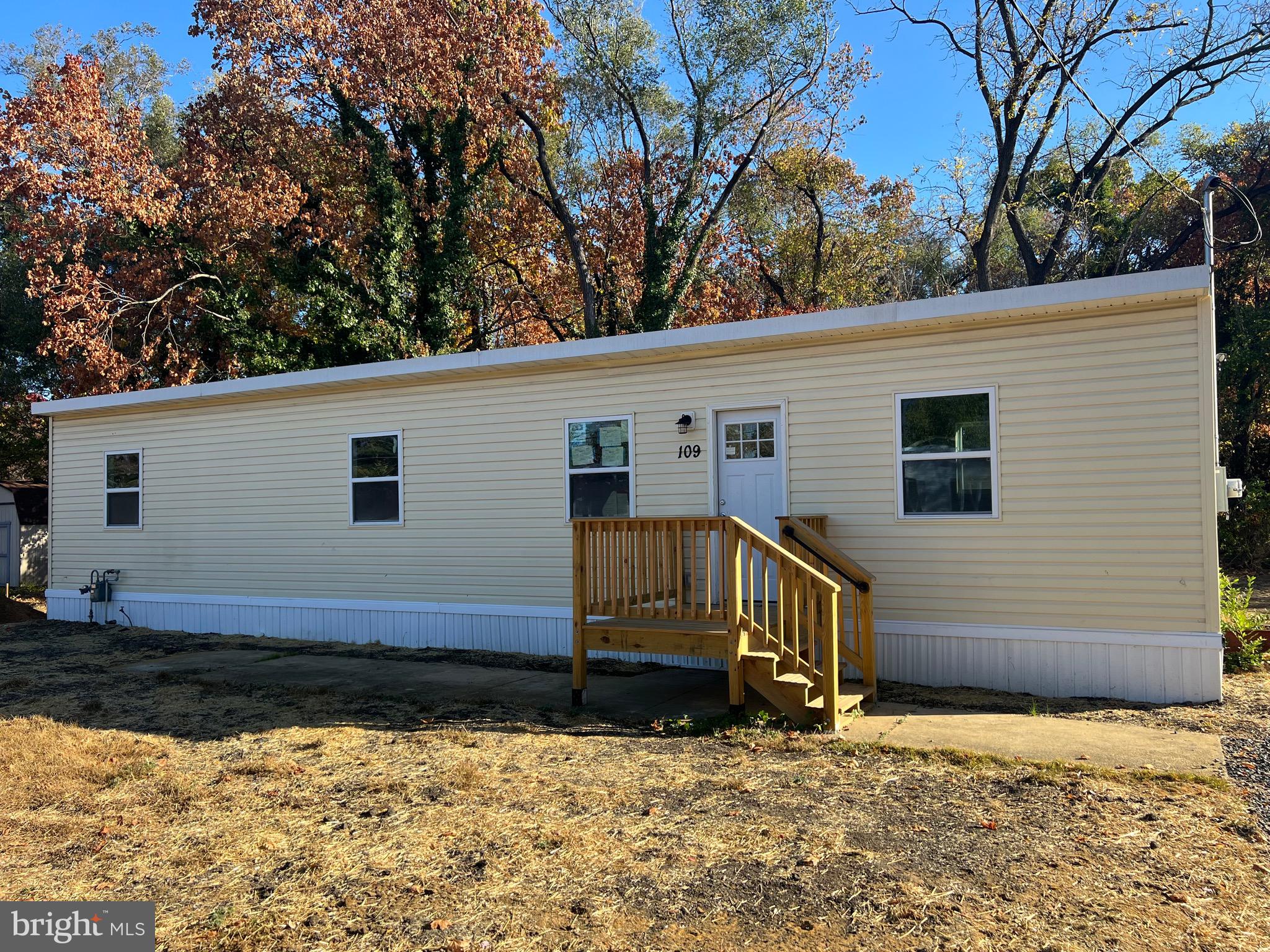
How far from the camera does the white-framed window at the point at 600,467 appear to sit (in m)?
8.86

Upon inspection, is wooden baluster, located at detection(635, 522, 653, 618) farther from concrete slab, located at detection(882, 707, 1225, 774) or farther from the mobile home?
concrete slab, located at detection(882, 707, 1225, 774)

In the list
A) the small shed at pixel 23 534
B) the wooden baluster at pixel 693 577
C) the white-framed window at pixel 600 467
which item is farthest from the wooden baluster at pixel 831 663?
the small shed at pixel 23 534

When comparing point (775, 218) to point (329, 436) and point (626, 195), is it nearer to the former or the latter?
point (626, 195)

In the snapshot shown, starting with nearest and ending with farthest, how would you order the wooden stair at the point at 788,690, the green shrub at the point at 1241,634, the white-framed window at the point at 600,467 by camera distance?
the wooden stair at the point at 788,690, the green shrub at the point at 1241,634, the white-framed window at the point at 600,467

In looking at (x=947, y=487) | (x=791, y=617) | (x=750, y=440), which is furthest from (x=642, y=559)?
(x=947, y=487)

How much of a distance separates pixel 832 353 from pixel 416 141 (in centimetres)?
1433

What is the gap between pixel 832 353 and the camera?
7.83 m

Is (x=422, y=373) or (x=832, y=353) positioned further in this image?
(x=422, y=373)

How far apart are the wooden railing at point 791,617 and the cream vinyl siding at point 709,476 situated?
66.5 inches

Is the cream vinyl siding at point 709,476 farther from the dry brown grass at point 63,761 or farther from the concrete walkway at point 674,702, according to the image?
the dry brown grass at point 63,761

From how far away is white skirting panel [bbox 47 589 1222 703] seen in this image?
21.8 ft

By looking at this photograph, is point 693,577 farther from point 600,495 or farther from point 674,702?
point 600,495

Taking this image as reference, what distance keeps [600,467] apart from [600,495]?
0.28 metres

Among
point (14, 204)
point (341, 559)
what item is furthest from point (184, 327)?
point (341, 559)
